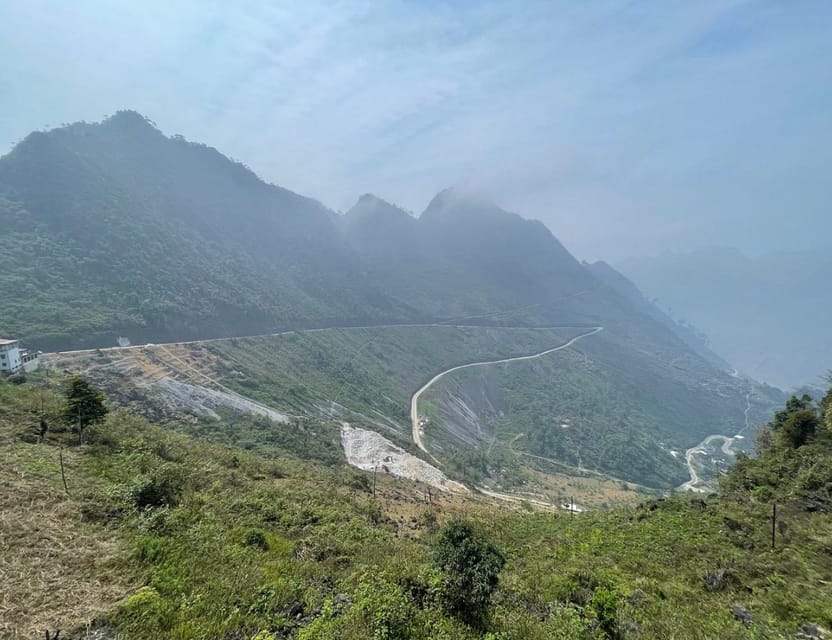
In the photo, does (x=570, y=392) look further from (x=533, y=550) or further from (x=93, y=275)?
(x=93, y=275)

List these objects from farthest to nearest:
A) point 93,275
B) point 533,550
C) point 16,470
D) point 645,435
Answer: point 645,435 < point 93,275 < point 533,550 < point 16,470

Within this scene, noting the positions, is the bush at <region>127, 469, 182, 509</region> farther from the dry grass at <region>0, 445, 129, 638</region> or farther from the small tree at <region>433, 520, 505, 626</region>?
the small tree at <region>433, 520, 505, 626</region>

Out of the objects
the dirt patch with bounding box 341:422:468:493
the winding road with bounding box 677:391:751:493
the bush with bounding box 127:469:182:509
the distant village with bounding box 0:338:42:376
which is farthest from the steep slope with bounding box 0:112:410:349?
the winding road with bounding box 677:391:751:493

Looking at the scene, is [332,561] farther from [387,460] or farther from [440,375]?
[440,375]

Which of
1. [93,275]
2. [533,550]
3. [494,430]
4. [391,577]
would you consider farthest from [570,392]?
[93,275]

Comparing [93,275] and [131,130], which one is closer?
[93,275]

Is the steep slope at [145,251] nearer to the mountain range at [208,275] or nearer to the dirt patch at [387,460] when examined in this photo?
the mountain range at [208,275]

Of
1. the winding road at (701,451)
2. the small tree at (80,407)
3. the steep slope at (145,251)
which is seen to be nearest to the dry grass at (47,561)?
the small tree at (80,407)

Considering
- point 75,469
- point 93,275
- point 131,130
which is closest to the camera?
point 75,469
